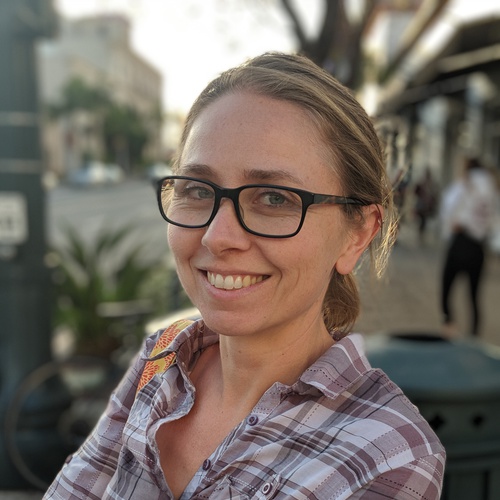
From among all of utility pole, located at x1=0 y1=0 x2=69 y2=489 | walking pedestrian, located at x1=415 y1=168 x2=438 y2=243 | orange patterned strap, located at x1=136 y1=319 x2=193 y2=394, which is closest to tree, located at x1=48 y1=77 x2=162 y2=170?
walking pedestrian, located at x1=415 y1=168 x2=438 y2=243

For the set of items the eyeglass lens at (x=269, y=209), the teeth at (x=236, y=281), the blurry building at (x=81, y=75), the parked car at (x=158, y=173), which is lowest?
the teeth at (x=236, y=281)

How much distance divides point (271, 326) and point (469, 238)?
19.1ft

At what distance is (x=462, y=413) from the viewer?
214cm

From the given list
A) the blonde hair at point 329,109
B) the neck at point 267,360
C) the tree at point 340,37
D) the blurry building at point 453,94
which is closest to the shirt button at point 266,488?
the neck at point 267,360

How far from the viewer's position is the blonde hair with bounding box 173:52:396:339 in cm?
137

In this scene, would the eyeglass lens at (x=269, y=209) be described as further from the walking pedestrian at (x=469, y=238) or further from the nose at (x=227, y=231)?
the walking pedestrian at (x=469, y=238)

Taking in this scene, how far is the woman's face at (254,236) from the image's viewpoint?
1.34 meters

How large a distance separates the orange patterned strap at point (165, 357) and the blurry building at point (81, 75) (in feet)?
178

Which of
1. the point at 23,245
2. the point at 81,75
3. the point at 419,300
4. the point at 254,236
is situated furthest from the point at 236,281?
the point at 81,75

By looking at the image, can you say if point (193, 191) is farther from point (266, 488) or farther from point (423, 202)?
point (423, 202)

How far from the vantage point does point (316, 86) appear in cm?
139

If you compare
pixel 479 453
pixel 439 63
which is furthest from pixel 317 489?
pixel 439 63

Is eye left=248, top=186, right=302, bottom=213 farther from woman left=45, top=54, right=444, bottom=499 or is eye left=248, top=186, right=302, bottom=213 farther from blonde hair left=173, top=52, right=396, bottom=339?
blonde hair left=173, top=52, right=396, bottom=339

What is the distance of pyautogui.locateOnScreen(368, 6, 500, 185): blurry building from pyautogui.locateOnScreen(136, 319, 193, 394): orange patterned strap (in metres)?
5.85
